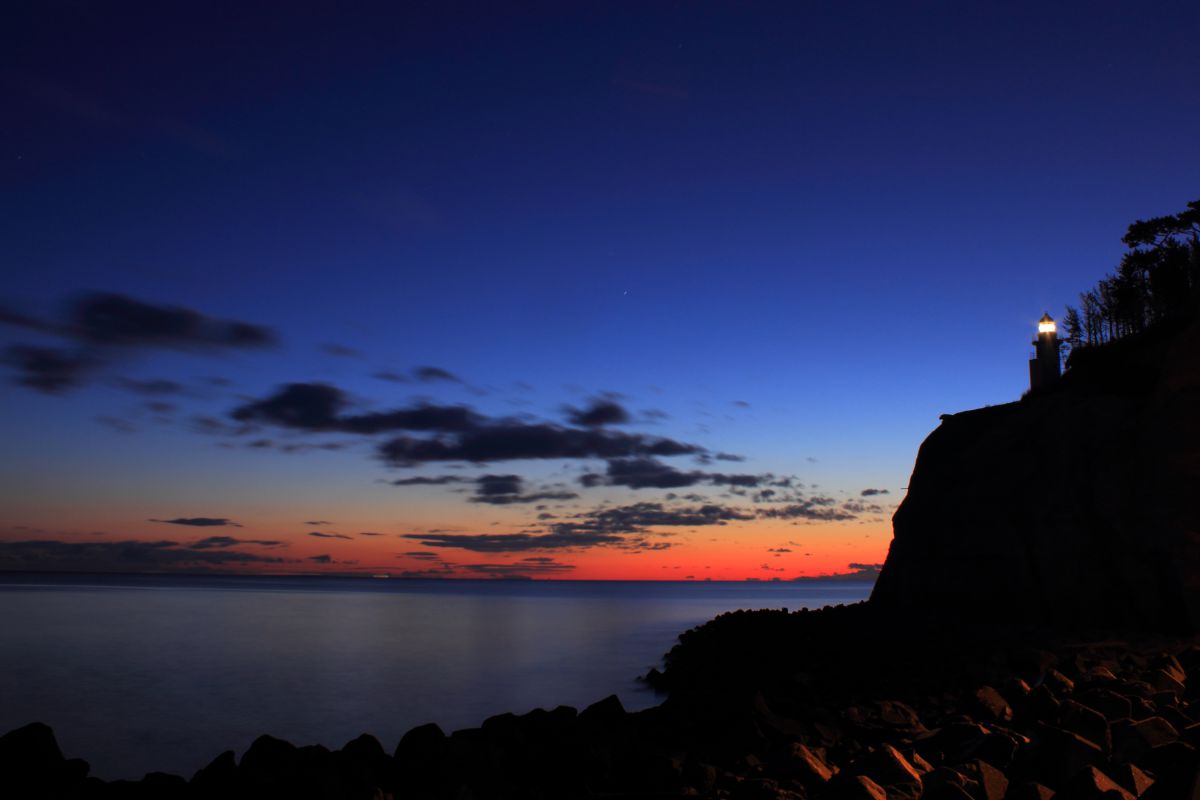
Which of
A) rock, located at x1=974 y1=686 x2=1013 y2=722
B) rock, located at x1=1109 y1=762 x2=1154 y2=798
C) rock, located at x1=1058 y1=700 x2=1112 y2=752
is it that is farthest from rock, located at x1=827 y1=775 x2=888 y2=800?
rock, located at x1=974 y1=686 x2=1013 y2=722

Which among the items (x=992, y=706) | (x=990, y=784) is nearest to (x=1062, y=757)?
(x=990, y=784)

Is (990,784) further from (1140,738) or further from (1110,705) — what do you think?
(1110,705)

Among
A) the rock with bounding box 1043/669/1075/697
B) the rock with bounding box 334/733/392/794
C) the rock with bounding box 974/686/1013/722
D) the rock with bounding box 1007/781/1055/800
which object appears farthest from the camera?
the rock with bounding box 1043/669/1075/697

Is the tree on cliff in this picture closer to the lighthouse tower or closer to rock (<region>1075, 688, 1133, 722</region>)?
the lighthouse tower

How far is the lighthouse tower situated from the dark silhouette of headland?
10 centimetres

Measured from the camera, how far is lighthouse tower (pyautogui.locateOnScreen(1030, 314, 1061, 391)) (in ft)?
102

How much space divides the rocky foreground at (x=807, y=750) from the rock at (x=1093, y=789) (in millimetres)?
14

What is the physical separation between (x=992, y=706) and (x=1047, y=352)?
24.4 meters

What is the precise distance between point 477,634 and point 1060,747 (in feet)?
143

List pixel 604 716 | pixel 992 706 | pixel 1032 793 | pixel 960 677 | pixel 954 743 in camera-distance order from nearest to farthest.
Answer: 1. pixel 1032 793
2. pixel 954 743
3. pixel 992 706
4. pixel 604 716
5. pixel 960 677

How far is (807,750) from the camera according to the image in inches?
341

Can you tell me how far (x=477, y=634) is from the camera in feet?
157

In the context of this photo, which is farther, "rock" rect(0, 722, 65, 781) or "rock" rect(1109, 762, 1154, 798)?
"rock" rect(0, 722, 65, 781)

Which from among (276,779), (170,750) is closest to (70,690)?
(170,750)
